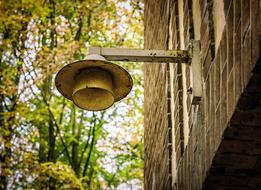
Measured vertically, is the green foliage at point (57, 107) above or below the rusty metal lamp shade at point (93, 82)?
above

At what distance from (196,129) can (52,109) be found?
435 inches

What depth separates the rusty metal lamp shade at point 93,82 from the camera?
3.57 metres

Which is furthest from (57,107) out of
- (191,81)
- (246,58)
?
(246,58)

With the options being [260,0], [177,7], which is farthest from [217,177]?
[177,7]

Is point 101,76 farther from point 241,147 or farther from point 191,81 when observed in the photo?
point 241,147

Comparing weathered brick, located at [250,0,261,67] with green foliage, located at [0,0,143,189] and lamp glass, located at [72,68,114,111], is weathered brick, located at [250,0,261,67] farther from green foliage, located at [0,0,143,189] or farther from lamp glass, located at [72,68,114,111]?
green foliage, located at [0,0,143,189]

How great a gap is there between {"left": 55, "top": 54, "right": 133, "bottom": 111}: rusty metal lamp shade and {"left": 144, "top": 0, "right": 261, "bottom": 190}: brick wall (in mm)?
473

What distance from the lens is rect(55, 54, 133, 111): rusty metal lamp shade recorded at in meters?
3.57

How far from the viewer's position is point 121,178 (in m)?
17.2

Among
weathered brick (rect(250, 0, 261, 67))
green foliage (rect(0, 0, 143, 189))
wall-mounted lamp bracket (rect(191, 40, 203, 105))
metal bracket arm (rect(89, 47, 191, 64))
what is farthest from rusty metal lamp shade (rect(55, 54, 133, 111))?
green foliage (rect(0, 0, 143, 189))

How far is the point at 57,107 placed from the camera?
48.8 feet

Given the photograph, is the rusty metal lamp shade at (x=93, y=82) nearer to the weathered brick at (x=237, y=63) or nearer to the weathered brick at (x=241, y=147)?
the weathered brick at (x=241, y=147)

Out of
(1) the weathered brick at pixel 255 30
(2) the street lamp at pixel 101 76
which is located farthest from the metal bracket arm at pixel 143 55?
(1) the weathered brick at pixel 255 30

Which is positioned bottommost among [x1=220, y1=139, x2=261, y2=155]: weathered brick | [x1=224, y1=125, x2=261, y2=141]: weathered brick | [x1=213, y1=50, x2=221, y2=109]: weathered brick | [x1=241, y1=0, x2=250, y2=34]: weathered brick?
[x1=220, y1=139, x2=261, y2=155]: weathered brick
